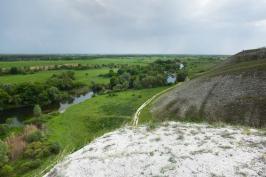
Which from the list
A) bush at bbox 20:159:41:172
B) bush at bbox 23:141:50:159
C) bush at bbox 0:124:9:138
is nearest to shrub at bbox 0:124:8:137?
bush at bbox 0:124:9:138

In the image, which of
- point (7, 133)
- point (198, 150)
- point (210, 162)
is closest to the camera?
point (210, 162)

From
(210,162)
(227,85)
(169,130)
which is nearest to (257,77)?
(227,85)

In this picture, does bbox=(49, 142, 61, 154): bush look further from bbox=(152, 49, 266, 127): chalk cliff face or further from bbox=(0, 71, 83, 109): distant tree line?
bbox=(0, 71, 83, 109): distant tree line

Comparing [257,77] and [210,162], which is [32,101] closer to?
[257,77]

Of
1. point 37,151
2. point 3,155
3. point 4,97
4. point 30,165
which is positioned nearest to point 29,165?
point 30,165

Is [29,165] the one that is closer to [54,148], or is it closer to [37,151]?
[37,151]

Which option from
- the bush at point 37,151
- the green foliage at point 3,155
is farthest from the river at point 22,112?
the green foliage at point 3,155
